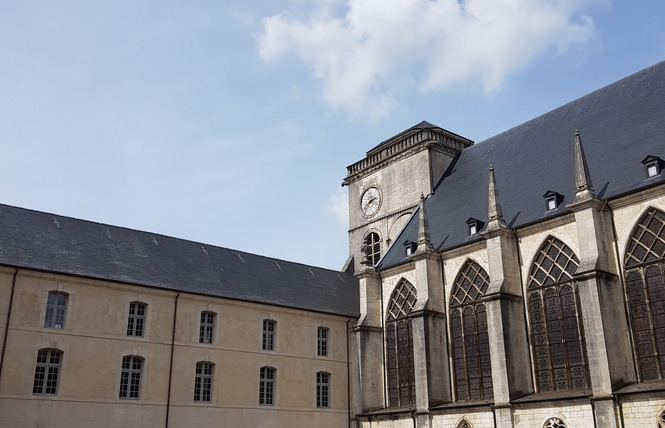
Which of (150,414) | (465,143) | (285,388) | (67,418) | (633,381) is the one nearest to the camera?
(633,381)

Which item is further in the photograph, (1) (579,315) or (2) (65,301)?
(2) (65,301)

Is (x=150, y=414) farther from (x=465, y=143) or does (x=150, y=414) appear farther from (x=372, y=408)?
(x=465, y=143)

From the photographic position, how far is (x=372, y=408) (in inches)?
1051

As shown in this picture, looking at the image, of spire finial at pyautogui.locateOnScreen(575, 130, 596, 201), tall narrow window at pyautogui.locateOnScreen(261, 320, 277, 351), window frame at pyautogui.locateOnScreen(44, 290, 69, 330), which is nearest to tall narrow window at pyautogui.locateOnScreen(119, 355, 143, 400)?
window frame at pyautogui.locateOnScreen(44, 290, 69, 330)

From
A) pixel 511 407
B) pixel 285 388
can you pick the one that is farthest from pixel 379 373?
pixel 511 407

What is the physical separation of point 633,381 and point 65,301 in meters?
18.5

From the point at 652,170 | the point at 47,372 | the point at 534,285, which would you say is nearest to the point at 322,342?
the point at 534,285

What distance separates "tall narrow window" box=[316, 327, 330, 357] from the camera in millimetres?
27891

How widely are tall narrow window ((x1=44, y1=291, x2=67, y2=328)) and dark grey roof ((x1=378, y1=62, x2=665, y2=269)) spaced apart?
43.3 ft

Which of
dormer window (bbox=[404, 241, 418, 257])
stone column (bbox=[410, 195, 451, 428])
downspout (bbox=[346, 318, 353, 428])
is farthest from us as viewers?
downspout (bbox=[346, 318, 353, 428])

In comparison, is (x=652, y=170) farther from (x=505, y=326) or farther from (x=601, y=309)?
(x=505, y=326)

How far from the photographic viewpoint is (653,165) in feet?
65.1

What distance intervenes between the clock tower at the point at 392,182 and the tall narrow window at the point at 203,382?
10.5 metres

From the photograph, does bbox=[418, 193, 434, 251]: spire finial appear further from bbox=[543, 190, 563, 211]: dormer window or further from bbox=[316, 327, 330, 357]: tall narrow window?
bbox=[316, 327, 330, 357]: tall narrow window
